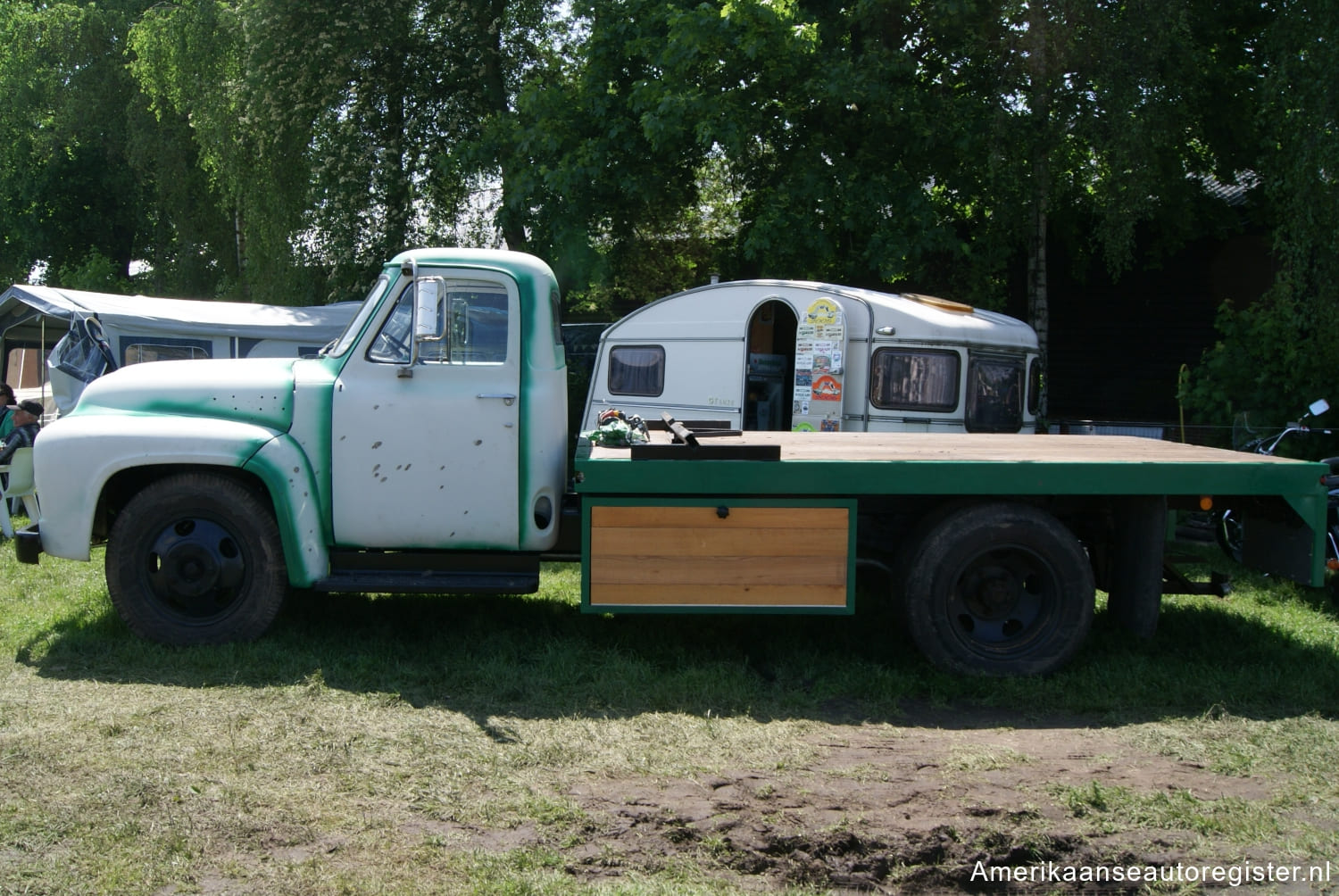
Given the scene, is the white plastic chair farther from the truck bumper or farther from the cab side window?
the cab side window

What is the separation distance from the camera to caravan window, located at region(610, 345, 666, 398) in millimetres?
11719

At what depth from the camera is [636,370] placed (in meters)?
11.9

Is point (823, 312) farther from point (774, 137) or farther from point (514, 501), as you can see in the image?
point (514, 501)

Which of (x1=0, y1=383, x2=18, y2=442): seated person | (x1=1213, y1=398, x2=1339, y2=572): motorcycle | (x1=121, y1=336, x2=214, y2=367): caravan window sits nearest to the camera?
(x1=1213, y1=398, x2=1339, y2=572): motorcycle

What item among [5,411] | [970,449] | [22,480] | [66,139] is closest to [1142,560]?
[970,449]

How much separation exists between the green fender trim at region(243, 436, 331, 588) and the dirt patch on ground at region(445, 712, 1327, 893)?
7.86 feet

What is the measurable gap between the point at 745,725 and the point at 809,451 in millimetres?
1835

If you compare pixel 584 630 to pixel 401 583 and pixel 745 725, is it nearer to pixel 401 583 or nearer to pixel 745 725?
pixel 401 583

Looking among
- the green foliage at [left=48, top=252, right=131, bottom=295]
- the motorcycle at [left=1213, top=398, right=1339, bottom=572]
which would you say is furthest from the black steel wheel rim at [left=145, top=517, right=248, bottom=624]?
the green foliage at [left=48, top=252, right=131, bottom=295]

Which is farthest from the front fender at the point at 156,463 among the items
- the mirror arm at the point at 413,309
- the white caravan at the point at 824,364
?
the white caravan at the point at 824,364

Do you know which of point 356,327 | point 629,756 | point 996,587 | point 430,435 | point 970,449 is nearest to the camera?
point 629,756

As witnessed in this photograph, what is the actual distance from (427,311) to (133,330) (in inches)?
360

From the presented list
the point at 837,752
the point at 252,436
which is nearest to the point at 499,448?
the point at 252,436

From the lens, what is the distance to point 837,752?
15.2 ft
